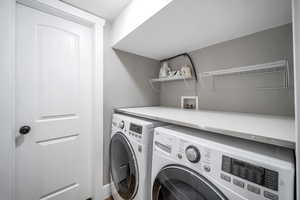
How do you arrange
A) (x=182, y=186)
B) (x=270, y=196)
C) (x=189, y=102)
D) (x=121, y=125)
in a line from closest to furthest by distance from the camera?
(x=270, y=196)
(x=182, y=186)
(x=121, y=125)
(x=189, y=102)

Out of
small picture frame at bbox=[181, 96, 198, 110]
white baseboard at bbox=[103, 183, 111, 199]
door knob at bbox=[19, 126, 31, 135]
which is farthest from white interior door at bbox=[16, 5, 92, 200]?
small picture frame at bbox=[181, 96, 198, 110]

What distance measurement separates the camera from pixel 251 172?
423 mm

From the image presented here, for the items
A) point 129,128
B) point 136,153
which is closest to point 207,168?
point 136,153

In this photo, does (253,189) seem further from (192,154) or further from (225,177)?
(192,154)

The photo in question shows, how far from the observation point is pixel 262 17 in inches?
33.6

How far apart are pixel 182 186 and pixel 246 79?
1.09 meters

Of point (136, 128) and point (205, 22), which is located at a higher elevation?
point (205, 22)

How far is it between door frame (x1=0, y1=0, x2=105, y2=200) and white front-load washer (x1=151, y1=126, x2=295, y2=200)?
902 millimetres

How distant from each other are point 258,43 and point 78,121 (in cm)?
193

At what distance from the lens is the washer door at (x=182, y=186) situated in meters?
0.50

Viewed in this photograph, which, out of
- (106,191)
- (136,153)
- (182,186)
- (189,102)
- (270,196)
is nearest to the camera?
(270,196)

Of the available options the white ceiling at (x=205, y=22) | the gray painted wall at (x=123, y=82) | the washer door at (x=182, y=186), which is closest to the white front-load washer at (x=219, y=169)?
the washer door at (x=182, y=186)

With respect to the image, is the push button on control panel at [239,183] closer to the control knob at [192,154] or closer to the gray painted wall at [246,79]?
the control knob at [192,154]

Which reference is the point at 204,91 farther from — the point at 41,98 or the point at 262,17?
the point at 41,98
